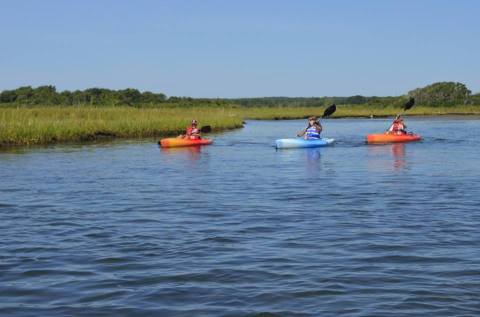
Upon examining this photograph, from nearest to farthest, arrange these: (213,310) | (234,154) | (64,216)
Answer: (213,310) → (64,216) → (234,154)

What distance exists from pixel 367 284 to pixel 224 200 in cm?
513

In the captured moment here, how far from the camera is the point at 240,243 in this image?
691 cm

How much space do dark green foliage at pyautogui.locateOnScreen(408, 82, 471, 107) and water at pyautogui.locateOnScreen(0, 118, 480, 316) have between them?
85172 millimetres

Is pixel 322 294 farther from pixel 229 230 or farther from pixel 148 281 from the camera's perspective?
pixel 229 230

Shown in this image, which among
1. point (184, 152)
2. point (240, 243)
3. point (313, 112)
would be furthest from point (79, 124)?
point (313, 112)

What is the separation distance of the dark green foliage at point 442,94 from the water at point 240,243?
8517 centimetres

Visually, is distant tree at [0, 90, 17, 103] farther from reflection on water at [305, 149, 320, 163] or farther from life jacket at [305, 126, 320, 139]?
reflection on water at [305, 149, 320, 163]

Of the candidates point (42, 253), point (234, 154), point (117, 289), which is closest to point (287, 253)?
point (117, 289)

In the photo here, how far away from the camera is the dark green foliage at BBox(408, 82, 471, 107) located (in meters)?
95.6

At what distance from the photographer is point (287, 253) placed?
20.9ft

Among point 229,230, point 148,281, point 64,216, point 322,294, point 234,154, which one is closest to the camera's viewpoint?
point 322,294

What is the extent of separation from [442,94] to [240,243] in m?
95.8

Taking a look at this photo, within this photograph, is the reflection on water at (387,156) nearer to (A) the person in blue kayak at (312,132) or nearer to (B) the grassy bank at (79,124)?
(A) the person in blue kayak at (312,132)

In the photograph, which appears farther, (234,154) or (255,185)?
(234,154)
